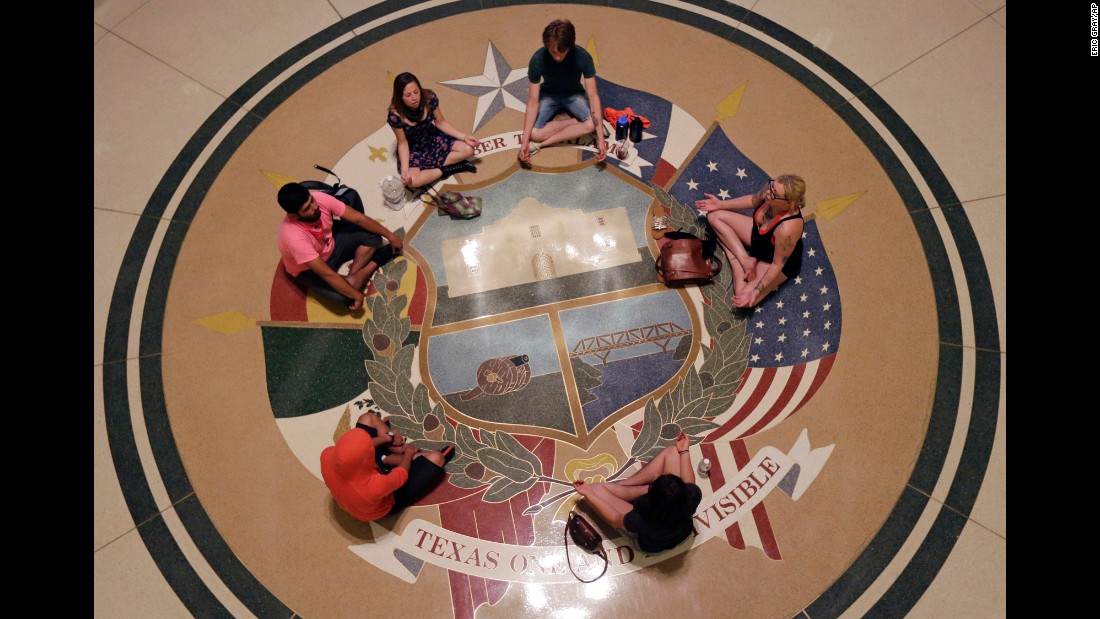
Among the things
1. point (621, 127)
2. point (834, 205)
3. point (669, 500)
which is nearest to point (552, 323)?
point (669, 500)

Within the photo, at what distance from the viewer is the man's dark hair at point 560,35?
4.86m

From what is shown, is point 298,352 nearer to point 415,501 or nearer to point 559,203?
point 415,501

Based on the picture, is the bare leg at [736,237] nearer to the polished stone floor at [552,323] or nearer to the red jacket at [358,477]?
the polished stone floor at [552,323]

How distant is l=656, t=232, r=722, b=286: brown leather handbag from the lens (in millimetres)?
5012

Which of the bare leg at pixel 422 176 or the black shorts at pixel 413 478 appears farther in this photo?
the bare leg at pixel 422 176

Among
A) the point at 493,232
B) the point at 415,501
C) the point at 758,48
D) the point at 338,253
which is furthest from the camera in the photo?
the point at 758,48

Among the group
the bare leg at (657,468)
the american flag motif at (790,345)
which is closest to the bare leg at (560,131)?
the american flag motif at (790,345)

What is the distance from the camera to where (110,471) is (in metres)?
4.68

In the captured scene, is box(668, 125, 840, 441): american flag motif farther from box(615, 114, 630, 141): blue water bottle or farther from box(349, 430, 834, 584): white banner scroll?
box(615, 114, 630, 141): blue water bottle

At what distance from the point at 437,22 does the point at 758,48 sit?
11.2ft

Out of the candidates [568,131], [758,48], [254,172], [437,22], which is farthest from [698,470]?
[437,22]

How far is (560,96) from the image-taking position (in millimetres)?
5777

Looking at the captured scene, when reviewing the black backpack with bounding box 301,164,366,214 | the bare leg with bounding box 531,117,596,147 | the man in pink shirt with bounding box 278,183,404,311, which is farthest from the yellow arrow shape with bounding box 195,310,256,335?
the bare leg with bounding box 531,117,596,147

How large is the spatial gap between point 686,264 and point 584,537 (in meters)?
2.32
